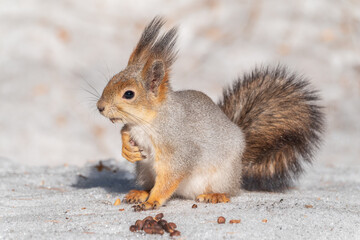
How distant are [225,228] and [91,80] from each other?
16.7 ft

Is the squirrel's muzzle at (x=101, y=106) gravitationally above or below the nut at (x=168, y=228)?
above

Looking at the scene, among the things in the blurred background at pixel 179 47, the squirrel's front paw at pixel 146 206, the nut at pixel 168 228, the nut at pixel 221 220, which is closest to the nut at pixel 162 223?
the nut at pixel 168 228

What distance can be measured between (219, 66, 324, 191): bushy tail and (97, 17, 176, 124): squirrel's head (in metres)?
0.80

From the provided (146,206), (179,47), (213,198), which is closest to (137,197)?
(146,206)

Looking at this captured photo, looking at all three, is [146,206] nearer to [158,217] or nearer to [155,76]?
[158,217]

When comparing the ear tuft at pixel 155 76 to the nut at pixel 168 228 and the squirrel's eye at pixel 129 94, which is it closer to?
the squirrel's eye at pixel 129 94

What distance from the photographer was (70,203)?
2.92 metres

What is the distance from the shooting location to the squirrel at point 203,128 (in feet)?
8.89

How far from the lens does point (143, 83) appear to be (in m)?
2.76

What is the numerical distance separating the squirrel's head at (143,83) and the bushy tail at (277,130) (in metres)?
0.80

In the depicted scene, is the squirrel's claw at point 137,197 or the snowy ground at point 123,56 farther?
the snowy ground at point 123,56

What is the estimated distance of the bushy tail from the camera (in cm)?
333

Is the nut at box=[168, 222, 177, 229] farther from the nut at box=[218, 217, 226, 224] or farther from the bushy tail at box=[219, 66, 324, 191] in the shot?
the bushy tail at box=[219, 66, 324, 191]

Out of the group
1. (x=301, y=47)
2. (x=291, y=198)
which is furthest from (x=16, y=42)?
(x=291, y=198)
